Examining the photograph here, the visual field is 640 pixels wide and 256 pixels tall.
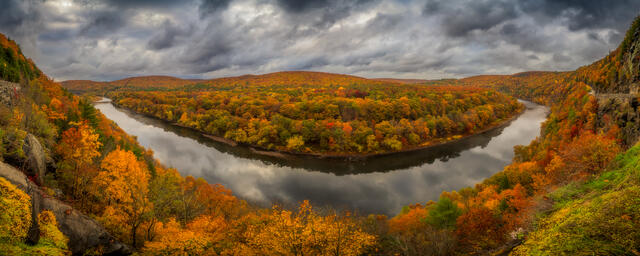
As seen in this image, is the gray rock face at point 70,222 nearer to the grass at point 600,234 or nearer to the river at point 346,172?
the grass at point 600,234

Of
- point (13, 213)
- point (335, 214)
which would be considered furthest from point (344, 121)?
point (13, 213)

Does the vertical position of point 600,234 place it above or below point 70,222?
above

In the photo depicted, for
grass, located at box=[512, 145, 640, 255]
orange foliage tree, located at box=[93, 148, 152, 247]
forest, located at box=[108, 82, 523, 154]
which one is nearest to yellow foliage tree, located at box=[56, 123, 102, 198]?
orange foliage tree, located at box=[93, 148, 152, 247]

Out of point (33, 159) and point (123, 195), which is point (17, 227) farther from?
point (123, 195)

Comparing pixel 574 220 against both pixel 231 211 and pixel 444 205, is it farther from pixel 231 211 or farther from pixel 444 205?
pixel 231 211

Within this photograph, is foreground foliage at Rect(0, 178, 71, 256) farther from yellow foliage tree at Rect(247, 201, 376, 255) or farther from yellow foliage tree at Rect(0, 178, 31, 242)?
yellow foliage tree at Rect(247, 201, 376, 255)

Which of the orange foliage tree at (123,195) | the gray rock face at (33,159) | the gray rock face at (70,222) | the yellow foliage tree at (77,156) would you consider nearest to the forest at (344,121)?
the orange foliage tree at (123,195)
